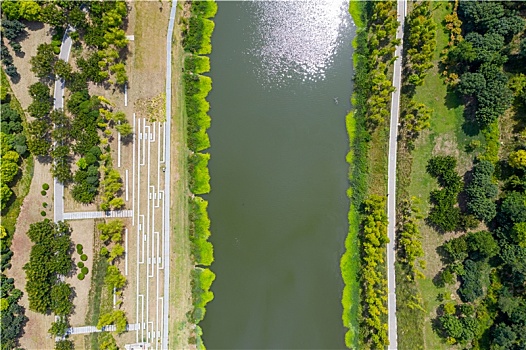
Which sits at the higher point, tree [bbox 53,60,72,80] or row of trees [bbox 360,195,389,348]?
tree [bbox 53,60,72,80]

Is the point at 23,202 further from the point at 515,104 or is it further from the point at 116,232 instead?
the point at 515,104

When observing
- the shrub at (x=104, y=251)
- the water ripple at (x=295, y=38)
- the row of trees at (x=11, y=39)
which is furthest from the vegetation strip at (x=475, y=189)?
the row of trees at (x=11, y=39)

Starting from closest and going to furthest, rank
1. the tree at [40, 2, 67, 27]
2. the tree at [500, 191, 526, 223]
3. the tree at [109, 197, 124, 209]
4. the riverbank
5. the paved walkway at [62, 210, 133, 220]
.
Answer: the tree at [500, 191, 526, 223] → the tree at [40, 2, 67, 27] → the tree at [109, 197, 124, 209] → the riverbank → the paved walkway at [62, 210, 133, 220]

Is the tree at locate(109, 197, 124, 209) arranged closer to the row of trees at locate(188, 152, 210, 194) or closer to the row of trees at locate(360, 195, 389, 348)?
the row of trees at locate(188, 152, 210, 194)

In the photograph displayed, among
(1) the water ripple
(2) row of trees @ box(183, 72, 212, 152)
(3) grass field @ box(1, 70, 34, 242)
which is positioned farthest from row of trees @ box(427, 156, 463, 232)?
(3) grass field @ box(1, 70, 34, 242)

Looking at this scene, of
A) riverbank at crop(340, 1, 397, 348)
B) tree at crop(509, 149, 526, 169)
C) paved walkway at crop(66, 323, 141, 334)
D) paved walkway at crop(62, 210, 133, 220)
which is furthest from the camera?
paved walkway at crop(62, 210, 133, 220)

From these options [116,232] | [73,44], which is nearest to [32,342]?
[116,232]

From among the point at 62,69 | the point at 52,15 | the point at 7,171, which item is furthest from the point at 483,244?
the point at 52,15
